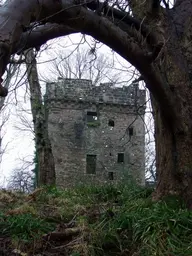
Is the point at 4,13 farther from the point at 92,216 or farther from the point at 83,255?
the point at 92,216

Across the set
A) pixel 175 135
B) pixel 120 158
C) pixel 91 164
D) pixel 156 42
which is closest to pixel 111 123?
pixel 120 158

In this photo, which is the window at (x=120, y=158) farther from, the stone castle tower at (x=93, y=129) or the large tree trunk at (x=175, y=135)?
the large tree trunk at (x=175, y=135)

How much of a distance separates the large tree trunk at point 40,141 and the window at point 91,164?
1486 cm

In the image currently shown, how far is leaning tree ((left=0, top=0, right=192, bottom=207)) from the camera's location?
15.4 ft

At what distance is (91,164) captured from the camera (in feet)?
88.9

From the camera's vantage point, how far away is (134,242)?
4.56 metres

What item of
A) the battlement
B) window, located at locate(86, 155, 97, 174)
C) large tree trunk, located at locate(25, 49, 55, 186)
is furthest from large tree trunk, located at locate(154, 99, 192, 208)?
window, located at locate(86, 155, 97, 174)

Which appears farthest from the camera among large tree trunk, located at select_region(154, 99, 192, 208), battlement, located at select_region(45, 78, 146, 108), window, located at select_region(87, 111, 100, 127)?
window, located at select_region(87, 111, 100, 127)

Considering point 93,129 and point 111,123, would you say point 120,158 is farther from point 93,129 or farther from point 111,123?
point 93,129

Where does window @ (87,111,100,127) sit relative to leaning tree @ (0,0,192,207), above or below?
above

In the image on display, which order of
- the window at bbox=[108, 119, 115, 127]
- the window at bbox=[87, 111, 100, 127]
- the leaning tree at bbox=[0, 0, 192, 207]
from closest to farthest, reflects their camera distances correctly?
the leaning tree at bbox=[0, 0, 192, 207], the window at bbox=[87, 111, 100, 127], the window at bbox=[108, 119, 115, 127]

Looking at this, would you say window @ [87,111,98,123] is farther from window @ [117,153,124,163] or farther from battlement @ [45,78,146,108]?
window @ [117,153,124,163]

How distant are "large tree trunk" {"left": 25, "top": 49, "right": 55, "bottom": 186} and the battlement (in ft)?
47.4

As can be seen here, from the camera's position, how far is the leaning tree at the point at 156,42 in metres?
4.68
